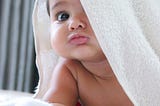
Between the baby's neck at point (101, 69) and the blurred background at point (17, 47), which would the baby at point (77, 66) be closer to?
the baby's neck at point (101, 69)

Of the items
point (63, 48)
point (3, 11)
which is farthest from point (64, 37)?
point (3, 11)

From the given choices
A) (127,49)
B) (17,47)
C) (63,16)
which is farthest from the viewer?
(17,47)

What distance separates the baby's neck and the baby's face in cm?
5

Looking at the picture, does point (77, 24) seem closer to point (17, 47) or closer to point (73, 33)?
point (73, 33)

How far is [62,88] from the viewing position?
2.79 ft

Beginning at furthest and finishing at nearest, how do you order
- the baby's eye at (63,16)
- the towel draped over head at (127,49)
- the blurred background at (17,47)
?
1. the blurred background at (17,47)
2. the baby's eye at (63,16)
3. the towel draped over head at (127,49)

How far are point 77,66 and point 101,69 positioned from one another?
0.06 meters

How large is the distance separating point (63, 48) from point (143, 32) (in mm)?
186

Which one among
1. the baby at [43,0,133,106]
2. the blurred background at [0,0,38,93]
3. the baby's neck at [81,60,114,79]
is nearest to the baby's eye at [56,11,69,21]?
the baby at [43,0,133,106]

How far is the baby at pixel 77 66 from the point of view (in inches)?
29.7

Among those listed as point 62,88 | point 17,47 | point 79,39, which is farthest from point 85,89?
point 17,47

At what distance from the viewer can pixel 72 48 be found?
2.56ft

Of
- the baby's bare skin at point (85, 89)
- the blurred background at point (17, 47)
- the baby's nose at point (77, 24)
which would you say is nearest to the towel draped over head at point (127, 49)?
the baby's nose at point (77, 24)

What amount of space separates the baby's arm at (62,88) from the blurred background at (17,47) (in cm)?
97
